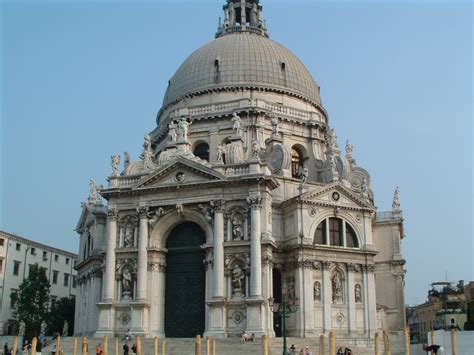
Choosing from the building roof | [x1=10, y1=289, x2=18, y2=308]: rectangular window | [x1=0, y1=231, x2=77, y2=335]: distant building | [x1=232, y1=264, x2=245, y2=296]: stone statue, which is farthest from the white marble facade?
[x1=0, y1=231, x2=77, y2=335]: distant building

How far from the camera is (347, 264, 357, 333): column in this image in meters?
42.3

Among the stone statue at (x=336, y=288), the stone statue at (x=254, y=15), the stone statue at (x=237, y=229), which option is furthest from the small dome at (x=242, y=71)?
the stone statue at (x=336, y=288)

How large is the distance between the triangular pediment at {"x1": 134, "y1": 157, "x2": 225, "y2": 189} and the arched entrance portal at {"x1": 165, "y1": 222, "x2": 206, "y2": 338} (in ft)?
9.87

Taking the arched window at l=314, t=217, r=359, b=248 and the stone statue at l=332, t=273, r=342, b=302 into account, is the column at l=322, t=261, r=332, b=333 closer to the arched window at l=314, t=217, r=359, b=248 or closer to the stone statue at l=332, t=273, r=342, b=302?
the stone statue at l=332, t=273, r=342, b=302

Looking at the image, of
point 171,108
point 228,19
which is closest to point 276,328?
point 171,108

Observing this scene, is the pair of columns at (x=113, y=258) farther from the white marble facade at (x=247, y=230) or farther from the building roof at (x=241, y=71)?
the building roof at (x=241, y=71)

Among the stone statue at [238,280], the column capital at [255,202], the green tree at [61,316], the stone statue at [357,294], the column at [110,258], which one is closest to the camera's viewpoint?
the stone statue at [238,280]

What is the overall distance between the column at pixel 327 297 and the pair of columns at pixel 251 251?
5797 millimetres

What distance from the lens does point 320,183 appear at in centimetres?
4741

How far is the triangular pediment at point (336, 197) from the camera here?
43250mm

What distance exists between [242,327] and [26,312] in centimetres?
2472

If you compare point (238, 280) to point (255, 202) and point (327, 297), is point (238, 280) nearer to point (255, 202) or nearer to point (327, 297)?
point (255, 202)

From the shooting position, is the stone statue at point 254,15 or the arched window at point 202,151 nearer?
the arched window at point 202,151

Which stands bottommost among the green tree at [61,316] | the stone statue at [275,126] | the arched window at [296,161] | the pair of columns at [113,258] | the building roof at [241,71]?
the green tree at [61,316]
